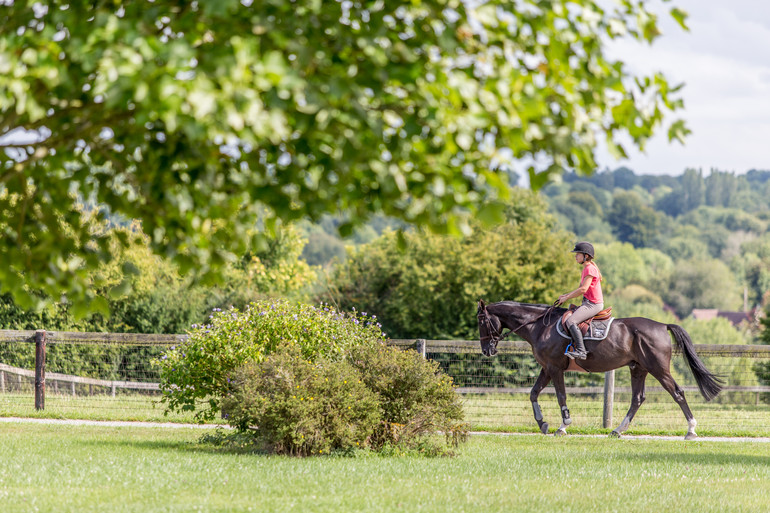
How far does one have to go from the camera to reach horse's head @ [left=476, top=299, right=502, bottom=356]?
1452 centimetres

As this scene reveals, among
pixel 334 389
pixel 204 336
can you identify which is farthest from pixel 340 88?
pixel 204 336

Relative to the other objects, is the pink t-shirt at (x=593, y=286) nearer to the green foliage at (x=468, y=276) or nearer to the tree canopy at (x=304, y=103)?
the tree canopy at (x=304, y=103)

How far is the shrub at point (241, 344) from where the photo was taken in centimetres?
1142

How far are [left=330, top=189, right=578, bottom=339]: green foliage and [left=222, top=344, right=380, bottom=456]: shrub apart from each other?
1754 centimetres

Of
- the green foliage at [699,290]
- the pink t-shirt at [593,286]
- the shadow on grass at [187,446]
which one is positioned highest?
the green foliage at [699,290]

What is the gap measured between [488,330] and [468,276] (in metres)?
13.7

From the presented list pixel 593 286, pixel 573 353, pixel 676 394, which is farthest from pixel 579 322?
pixel 676 394

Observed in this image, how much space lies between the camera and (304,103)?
3.60m

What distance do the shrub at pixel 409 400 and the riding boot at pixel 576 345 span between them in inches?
139

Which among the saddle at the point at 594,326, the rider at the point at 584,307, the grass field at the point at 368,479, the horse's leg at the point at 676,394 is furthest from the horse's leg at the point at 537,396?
the grass field at the point at 368,479

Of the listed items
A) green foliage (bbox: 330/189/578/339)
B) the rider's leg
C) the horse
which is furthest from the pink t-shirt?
green foliage (bbox: 330/189/578/339)

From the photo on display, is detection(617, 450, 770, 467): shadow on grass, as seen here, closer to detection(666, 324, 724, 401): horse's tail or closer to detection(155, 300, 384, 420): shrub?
detection(666, 324, 724, 401): horse's tail

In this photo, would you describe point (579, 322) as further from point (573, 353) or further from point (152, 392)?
point (152, 392)

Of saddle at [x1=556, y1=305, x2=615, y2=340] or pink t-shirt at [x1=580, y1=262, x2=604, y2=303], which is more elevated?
pink t-shirt at [x1=580, y1=262, x2=604, y2=303]
